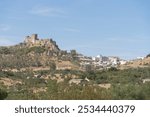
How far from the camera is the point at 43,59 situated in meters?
126

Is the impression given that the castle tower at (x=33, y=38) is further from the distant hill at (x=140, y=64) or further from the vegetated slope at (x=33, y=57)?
the distant hill at (x=140, y=64)

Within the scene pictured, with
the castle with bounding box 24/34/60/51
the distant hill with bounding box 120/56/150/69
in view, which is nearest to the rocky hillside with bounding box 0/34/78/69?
the castle with bounding box 24/34/60/51

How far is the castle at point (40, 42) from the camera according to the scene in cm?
14700

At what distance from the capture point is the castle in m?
147

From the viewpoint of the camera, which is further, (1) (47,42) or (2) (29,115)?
(1) (47,42)

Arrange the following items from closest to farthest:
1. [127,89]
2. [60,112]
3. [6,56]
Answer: [60,112] < [127,89] < [6,56]

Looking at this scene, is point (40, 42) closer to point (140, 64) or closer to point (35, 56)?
point (35, 56)

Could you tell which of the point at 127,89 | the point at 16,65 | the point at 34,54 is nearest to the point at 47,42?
the point at 34,54

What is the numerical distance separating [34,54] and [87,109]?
404ft

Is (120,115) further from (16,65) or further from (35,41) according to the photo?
(35,41)

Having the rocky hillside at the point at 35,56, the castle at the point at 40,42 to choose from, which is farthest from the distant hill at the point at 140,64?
the castle at the point at 40,42

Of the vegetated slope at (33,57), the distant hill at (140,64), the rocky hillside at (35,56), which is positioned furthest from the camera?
the rocky hillside at (35,56)

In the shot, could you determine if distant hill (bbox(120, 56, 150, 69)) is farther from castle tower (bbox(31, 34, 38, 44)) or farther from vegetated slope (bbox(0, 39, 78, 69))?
castle tower (bbox(31, 34, 38, 44))

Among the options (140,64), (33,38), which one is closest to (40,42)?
(33,38)
